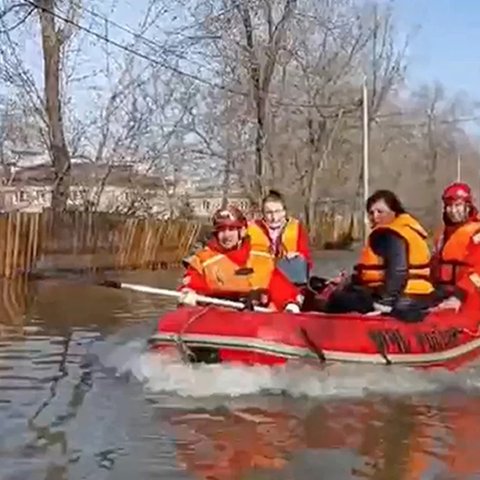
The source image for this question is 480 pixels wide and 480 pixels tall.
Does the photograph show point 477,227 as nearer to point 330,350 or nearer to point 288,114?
point 330,350

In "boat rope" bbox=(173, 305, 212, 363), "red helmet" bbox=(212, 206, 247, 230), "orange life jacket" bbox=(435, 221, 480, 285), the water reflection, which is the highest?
"red helmet" bbox=(212, 206, 247, 230)

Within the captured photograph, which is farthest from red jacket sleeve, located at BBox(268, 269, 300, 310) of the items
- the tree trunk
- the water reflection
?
the tree trunk

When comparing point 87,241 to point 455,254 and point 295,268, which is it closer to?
point 295,268

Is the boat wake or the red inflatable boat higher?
the red inflatable boat

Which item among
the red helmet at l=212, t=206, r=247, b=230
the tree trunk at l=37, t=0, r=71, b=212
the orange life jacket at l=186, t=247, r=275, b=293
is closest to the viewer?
the red helmet at l=212, t=206, r=247, b=230

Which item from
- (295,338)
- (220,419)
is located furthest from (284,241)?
(220,419)

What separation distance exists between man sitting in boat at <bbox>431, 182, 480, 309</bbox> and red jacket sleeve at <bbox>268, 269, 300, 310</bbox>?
4.68ft

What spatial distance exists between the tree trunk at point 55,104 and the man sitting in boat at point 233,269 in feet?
64.4

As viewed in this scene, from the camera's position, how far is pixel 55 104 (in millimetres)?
31875

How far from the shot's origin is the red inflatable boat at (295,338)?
1084cm

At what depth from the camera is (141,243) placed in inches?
1208

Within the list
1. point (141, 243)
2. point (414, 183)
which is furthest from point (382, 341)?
point (414, 183)

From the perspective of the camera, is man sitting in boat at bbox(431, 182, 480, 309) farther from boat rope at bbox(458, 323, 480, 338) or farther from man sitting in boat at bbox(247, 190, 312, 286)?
man sitting in boat at bbox(247, 190, 312, 286)

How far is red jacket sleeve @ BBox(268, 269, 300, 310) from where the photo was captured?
40.2 ft
